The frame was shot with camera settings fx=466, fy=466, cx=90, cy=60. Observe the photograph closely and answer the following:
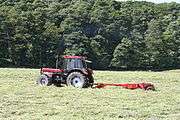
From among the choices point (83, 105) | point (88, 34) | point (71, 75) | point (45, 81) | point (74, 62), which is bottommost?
point (83, 105)

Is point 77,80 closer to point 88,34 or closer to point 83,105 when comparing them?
point 83,105

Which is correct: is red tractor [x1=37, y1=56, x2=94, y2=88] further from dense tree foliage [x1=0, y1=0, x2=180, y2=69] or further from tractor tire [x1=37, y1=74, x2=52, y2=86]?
dense tree foliage [x1=0, y1=0, x2=180, y2=69]

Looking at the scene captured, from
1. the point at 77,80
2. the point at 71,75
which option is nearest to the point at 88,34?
the point at 71,75

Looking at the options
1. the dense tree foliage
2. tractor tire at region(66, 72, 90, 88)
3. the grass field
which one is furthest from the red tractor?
the dense tree foliage

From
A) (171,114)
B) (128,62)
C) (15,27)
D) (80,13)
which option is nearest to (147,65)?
(128,62)

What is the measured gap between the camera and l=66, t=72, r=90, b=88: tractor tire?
930 inches

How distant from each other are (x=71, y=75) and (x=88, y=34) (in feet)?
174

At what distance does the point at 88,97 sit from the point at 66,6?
6856 cm

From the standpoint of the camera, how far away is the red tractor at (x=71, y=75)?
77.7ft

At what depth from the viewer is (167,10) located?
10206 centimetres

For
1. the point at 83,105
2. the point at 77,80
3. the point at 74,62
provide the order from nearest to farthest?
the point at 83,105, the point at 77,80, the point at 74,62

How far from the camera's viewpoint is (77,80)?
23.7m

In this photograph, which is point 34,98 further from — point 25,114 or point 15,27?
point 15,27

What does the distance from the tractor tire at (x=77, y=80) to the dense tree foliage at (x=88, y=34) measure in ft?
124
